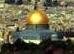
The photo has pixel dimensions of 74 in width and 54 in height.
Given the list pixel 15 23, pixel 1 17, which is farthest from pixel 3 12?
pixel 15 23

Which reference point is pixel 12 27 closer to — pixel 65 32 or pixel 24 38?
pixel 24 38

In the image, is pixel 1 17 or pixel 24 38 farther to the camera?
pixel 1 17

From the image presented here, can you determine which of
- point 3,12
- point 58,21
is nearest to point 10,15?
point 3,12

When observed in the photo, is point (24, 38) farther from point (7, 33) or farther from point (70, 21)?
point (70, 21)

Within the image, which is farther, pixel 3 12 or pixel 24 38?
pixel 3 12

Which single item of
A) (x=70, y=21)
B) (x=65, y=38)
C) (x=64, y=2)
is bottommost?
(x=65, y=38)

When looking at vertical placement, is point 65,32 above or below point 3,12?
below

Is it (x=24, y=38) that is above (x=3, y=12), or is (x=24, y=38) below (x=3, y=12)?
below
